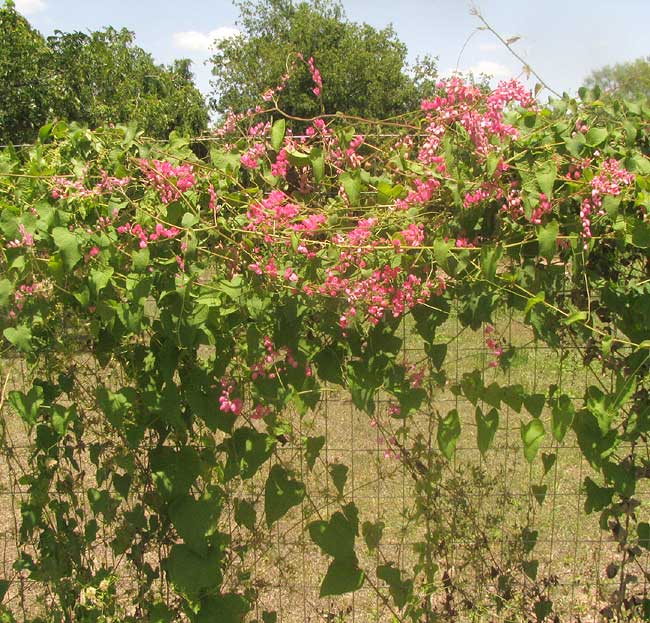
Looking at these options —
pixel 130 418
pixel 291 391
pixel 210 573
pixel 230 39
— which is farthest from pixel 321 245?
pixel 230 39

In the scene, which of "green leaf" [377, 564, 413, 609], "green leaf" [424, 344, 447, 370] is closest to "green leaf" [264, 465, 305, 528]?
"green leaf" [377, 564, 413, 609]

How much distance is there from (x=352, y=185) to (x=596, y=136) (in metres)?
0.59

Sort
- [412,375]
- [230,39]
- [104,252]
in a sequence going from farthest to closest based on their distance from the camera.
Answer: [230,39] → [412,375] → [104,252]

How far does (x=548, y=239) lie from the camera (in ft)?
5.72

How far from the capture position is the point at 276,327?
1.88 metres

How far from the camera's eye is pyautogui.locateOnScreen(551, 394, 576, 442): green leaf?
Result: 73.4 inches

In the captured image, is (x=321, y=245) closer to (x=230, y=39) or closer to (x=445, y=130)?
(x=445, y=130)

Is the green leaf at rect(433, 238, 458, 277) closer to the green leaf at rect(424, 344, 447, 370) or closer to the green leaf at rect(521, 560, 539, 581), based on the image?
the green leaf at rect(424, 344, 447, 370)

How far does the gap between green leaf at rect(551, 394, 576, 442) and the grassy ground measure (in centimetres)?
15

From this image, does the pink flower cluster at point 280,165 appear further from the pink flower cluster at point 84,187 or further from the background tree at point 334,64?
the background tree at point 334,64

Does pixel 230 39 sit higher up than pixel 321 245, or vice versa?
pixel 230 39

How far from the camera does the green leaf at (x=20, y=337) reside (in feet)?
6.06

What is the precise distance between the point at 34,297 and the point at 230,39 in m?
27.9

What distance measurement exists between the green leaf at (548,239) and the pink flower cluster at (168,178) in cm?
82
